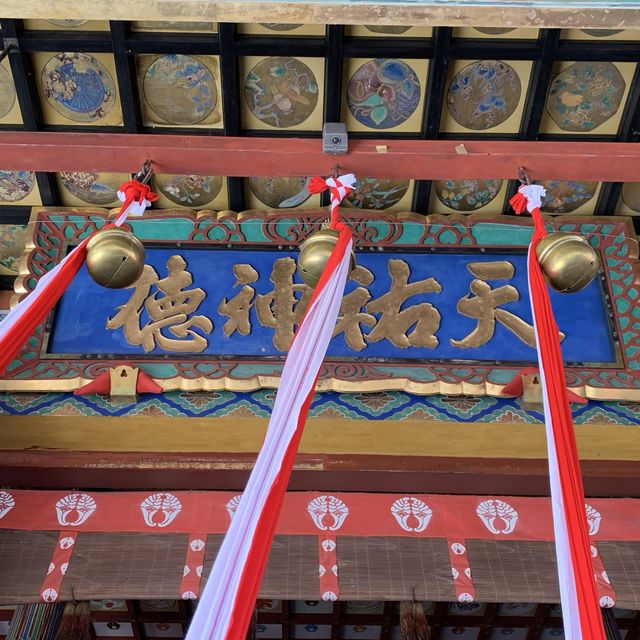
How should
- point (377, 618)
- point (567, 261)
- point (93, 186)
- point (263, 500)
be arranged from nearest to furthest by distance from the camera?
point (263, 500), point (567, 261), point (93, 186), point (377, 618)

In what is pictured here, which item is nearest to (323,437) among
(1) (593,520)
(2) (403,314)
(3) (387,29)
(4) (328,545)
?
(4) (328,545)

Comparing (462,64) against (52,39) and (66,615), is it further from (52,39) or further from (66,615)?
(66,615)

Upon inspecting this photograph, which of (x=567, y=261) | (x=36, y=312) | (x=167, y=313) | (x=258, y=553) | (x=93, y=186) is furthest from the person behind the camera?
(x=93, y=186)

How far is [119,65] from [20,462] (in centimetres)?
229

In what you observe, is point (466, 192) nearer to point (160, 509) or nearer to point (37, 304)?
point (160, 509)

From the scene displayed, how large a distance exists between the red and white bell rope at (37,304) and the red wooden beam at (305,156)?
1.31ft

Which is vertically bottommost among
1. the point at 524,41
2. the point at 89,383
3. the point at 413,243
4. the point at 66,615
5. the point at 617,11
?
the point at 66,615

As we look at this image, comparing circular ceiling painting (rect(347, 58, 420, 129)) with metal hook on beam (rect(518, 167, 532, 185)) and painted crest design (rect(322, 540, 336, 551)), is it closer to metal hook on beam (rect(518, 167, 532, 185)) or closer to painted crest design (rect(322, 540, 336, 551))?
metal hook on beam (rect(518, 167, 532, 185))

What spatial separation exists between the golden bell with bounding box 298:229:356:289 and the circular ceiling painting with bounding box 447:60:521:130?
1.47 metres

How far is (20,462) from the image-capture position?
12.0ft

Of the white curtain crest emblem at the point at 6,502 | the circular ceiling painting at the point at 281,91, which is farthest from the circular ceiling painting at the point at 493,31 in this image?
the white curtain crest emblem at the point at 6,502

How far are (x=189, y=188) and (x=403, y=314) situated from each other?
1628mm

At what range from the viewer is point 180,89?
3.84 m

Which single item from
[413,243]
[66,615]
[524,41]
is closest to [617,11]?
[524,41]
